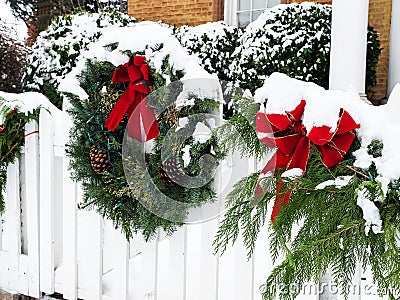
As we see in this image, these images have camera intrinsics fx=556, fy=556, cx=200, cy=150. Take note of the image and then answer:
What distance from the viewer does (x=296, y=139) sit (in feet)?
6.36

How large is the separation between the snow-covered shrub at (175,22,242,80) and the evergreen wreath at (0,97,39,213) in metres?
3.66

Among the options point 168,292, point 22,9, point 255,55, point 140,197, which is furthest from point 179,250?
point 22,9

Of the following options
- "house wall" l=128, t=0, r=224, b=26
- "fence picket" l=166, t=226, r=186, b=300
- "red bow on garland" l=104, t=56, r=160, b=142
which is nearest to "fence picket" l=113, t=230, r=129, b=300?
"fence picket" l=166, t=226, r=186, b=300

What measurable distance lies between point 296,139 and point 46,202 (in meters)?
1.71

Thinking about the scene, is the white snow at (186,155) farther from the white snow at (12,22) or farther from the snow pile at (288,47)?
the white snow at (12,22)

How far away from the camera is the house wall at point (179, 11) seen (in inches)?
321

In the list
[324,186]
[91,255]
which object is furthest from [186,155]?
[91,255]

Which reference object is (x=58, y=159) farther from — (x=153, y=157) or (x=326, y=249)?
(x=326, y=249)

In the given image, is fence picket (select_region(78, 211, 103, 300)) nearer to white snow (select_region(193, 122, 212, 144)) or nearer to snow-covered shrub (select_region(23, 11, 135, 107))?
white snow (select_region(193, 122, 212, 144))

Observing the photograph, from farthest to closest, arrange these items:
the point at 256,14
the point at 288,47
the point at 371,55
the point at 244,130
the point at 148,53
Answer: the point at 256,14, the point at 371,55, the point at 288,47, the point at 148,53, the point at 244,130

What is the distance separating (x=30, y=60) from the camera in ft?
24.3

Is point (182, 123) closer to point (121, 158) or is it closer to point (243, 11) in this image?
point (121, 158)

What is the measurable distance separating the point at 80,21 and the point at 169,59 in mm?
5055

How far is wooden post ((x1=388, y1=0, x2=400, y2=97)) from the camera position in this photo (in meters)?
6.65
